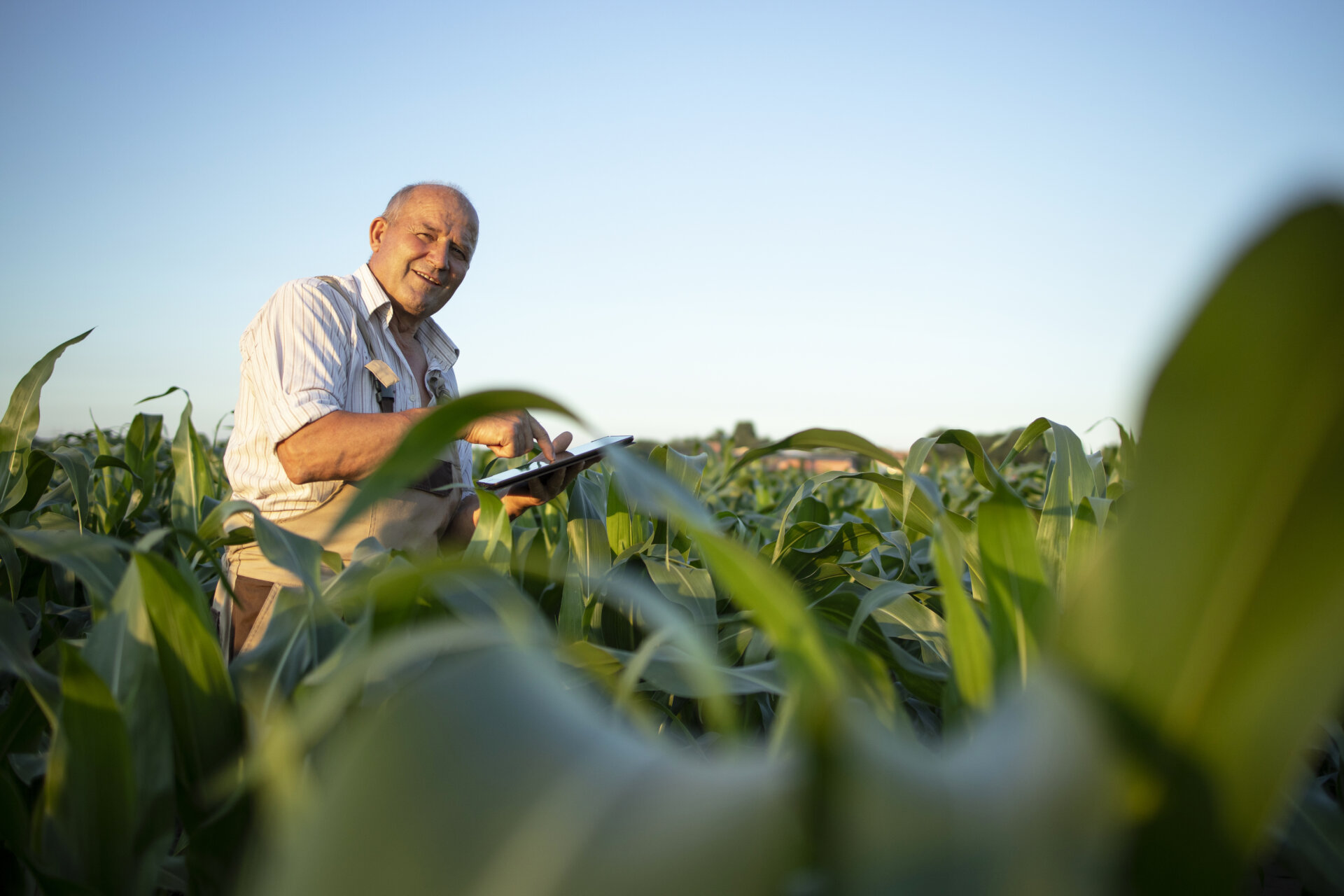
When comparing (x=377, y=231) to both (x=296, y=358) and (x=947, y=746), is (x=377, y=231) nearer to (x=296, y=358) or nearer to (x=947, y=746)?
(x=296, y=358)

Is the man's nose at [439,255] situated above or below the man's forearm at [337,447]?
above

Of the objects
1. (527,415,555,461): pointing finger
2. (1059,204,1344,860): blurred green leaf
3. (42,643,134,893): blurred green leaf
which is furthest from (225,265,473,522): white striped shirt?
(1059,204,1344,860): blurred green leaf

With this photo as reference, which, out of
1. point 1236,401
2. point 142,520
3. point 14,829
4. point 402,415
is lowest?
point 142,520

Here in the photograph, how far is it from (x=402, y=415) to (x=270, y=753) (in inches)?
47.2

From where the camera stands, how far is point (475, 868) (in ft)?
0.82

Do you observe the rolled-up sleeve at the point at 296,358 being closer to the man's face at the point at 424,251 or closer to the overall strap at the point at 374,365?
the overall strap at the point at 374,365

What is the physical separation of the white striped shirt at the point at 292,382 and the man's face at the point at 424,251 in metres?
0.16

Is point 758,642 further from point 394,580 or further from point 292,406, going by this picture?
point 292,406

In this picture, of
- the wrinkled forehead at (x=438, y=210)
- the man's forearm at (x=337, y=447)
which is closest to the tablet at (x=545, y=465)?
the man's forearm at (x=337, y=447)

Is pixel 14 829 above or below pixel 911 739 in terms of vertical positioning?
below

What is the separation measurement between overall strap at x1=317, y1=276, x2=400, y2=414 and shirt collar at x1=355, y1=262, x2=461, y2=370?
46mm

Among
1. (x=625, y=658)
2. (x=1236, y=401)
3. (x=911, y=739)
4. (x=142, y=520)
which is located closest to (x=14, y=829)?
(x=625, y=658)

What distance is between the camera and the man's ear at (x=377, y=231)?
2330 mm

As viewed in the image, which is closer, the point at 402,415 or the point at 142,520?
the point at 402,415
